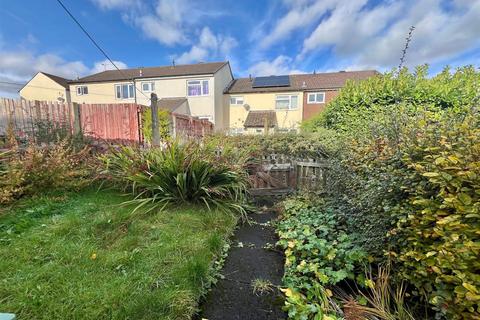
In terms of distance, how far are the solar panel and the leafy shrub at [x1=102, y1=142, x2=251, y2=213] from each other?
626 inches

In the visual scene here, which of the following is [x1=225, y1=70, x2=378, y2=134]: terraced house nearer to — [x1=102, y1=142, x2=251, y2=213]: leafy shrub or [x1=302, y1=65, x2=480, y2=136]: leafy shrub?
[x1=302, y1=65, x2=480, y2=136]: leafy shrub

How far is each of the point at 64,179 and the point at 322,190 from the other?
4.74 meters

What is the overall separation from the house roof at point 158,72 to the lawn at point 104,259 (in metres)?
15.1

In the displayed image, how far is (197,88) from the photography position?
16.5m

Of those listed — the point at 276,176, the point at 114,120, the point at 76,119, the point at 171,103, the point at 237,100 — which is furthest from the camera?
the point at 237,100

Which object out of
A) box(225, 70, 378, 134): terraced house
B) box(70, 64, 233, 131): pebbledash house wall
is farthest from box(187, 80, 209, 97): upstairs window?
box(225, 70, 378, 134): terraced house

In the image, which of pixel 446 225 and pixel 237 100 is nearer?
pixel 446 225

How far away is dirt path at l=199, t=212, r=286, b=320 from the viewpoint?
1697 millimetres

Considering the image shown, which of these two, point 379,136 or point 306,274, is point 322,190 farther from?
point 306,274

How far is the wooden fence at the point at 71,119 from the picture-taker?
215 inches

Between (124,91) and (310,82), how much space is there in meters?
15.9

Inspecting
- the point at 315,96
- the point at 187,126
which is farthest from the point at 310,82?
the point at 187,126

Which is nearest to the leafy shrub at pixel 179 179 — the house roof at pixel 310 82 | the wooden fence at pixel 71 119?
the wooden fence at pixel 71 119

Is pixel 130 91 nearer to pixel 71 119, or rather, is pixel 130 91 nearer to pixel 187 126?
pixel 187 126
